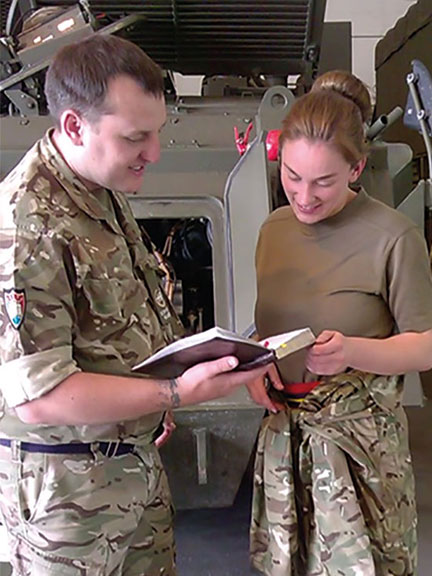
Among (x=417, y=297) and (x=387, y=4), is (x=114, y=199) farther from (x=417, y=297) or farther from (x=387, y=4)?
(x=387, y=4)

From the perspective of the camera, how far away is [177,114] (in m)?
2.63

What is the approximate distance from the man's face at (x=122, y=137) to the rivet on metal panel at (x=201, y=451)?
0.95 m

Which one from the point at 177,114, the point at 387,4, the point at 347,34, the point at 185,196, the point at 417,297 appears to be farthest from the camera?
the point at 387,4

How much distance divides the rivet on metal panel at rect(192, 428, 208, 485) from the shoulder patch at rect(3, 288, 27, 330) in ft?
3.28

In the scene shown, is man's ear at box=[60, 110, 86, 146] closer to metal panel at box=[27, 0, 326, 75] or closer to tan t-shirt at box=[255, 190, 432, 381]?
tan t-shirt at box=[255, 190, 432, 381]

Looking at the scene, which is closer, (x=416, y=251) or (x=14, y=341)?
(x=14, y=341)

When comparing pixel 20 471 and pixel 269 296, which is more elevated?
pixel 269 296

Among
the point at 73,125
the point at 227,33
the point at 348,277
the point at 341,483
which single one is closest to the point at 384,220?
the point at 348,277

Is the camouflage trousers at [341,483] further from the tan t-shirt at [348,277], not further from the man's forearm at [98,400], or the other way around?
the man's forearm at [98,400]

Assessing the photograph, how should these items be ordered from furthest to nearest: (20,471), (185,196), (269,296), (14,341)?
(185,196) → (269,296) → (20,471) → (14,341)

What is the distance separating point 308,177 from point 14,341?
2.18 feet

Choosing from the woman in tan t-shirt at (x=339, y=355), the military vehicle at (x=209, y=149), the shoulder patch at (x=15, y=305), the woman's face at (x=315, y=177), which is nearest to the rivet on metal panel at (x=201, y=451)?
the military vehicle at (x=209, y=149)

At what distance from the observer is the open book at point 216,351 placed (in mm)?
1196

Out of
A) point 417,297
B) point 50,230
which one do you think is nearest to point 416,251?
point 417,297
